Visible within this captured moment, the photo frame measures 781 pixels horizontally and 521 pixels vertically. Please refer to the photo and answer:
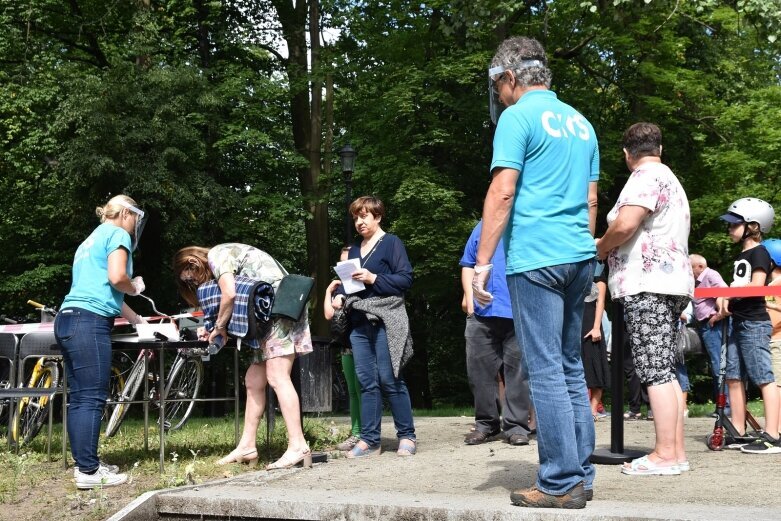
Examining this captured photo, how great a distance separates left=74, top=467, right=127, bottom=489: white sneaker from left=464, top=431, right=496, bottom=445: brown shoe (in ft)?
9.79

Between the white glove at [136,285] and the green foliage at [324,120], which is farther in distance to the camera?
the green foliage at [324,120]

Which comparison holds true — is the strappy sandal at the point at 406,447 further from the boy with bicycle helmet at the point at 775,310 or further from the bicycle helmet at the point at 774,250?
the bicycle helmet at the point at 774,250

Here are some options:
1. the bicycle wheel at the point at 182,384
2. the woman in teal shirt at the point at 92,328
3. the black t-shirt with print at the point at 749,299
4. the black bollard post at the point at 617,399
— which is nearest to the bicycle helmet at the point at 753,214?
the black t-shirt with print at the point at 749,299

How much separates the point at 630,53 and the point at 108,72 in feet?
34.2

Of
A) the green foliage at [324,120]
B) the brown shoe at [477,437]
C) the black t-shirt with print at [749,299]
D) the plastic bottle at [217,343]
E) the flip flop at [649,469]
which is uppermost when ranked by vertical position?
the green foliage at [324,120]

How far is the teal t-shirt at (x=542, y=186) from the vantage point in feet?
15.6

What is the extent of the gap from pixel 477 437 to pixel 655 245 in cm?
290

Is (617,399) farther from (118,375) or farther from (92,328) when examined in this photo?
(118,375)

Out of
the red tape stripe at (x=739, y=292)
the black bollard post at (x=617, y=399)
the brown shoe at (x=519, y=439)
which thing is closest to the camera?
the black bollard post at (x=617, y=399)

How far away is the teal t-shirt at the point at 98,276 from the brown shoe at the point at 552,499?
310 cm

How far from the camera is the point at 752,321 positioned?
7359 millimetres

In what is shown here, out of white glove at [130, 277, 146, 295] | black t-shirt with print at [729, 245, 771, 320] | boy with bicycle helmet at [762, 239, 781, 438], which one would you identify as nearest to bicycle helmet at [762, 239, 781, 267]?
boy with bicycle helmet at [762, 239, 781, 438]

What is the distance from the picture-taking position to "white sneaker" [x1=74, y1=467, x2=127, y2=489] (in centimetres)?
614

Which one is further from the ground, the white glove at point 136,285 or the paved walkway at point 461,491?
the white glove at point 136,285
